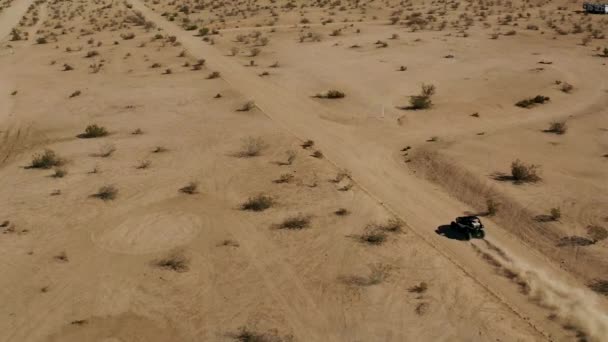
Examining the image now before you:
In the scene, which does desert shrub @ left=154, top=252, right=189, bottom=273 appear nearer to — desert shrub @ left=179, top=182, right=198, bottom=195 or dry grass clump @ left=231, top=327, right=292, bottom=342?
dry grass clump @ left=231, top=327, right=292, bottom=342

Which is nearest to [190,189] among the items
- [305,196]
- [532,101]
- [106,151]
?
[305,196]

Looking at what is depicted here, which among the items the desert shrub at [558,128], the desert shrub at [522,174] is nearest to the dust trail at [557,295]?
the desert shrub at [522,174]

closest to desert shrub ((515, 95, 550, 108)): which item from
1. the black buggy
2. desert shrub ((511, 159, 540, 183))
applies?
desert shrub ((511, 159, 540, 183))

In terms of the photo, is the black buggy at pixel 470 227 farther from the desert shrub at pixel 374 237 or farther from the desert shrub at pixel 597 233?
the desert shrub at pixel 597 233

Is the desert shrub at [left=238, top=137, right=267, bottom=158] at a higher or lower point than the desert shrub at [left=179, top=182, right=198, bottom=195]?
higher

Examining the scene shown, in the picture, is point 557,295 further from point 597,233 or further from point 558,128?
point 558,128

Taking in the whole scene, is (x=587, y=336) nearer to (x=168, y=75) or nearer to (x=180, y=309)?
(x=180, y=309)
